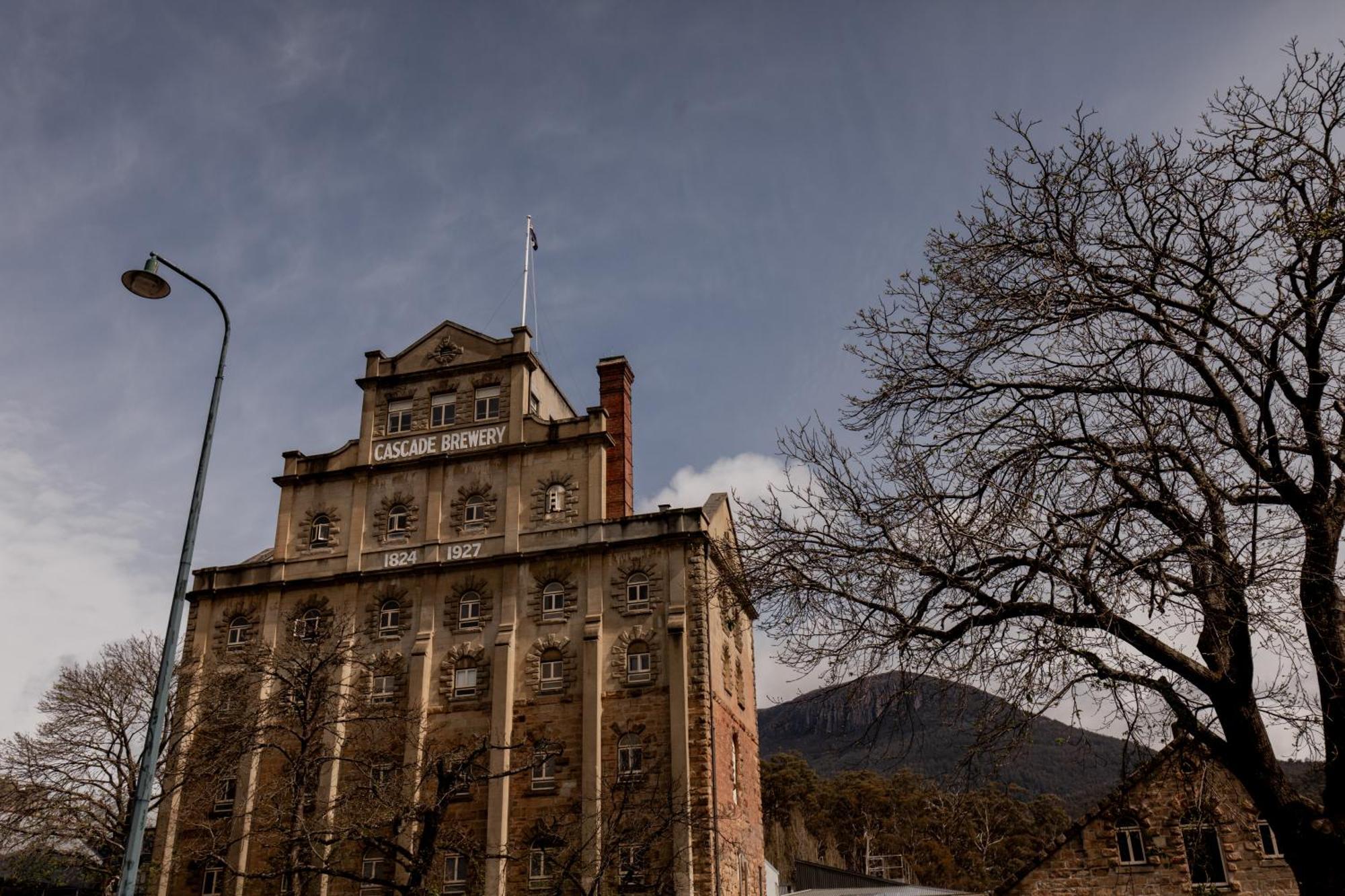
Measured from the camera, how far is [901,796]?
70250 millimetres

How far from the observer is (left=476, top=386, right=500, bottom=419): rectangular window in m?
38.1

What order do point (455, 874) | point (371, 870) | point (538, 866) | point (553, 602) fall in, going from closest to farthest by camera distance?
1. point (538, 866)
2. point (455, 874)
3. point (371, 870)
4. point (553, 602)

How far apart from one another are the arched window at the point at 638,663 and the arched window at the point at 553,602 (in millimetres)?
2548

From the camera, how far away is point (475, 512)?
36656 mm

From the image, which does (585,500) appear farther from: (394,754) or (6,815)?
(6,815)

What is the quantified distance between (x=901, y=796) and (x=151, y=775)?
6418 cm

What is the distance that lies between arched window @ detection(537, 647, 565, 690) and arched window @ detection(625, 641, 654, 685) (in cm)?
209

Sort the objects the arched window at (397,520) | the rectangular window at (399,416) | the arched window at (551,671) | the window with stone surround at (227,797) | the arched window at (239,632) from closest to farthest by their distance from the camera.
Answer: the arched window at (551,671) → the window with stone surround at (227,797) → the arched window at (397,520) → the arched window at (239,632) → the rectangular window at (399,416)

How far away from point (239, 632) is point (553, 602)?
11.6 meters

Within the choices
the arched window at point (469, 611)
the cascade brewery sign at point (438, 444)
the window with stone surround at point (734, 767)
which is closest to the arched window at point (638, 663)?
the window with stone surround at point (734, 767)

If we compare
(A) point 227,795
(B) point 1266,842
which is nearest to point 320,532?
(A) point 227,795

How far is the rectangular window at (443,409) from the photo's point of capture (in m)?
38.4

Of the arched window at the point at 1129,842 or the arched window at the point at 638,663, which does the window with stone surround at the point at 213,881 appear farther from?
the arched window at the point at 1129,842

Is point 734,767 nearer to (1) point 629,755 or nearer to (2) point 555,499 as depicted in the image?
(1) point 629,755
